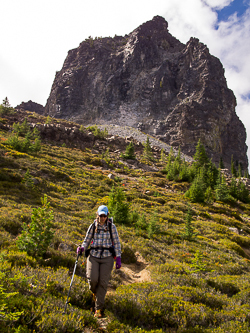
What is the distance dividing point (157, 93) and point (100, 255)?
114m

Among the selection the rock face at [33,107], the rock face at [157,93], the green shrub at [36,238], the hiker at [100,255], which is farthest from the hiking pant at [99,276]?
the rock face at [33,107]

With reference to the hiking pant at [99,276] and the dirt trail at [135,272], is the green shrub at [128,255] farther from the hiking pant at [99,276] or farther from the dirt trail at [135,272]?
the hiking pant at [99,276]

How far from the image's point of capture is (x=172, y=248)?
10258 millimetres

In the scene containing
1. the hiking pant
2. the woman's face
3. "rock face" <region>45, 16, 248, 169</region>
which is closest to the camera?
the hiking pant

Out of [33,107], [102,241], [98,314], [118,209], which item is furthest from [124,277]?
[33,107]

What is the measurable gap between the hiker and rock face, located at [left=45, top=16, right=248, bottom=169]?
90569 millimetres

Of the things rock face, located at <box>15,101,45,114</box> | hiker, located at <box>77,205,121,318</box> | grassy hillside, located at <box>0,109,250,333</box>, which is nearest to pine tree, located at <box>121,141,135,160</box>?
grassy hillside, located at <box>0,109,250,333</box>

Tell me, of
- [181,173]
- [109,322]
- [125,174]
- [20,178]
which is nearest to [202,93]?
[181,173]

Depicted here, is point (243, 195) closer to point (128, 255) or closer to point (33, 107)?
point (128, 255)

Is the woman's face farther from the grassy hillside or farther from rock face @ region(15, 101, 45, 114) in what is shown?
rock face @ region(15, 101, 45, 114)

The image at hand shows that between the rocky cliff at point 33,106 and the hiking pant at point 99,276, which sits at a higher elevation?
the rocky cliff at point 33,106

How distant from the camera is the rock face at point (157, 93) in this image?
318ft

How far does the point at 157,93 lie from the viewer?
106812mm

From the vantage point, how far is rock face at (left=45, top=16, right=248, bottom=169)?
318 ft
